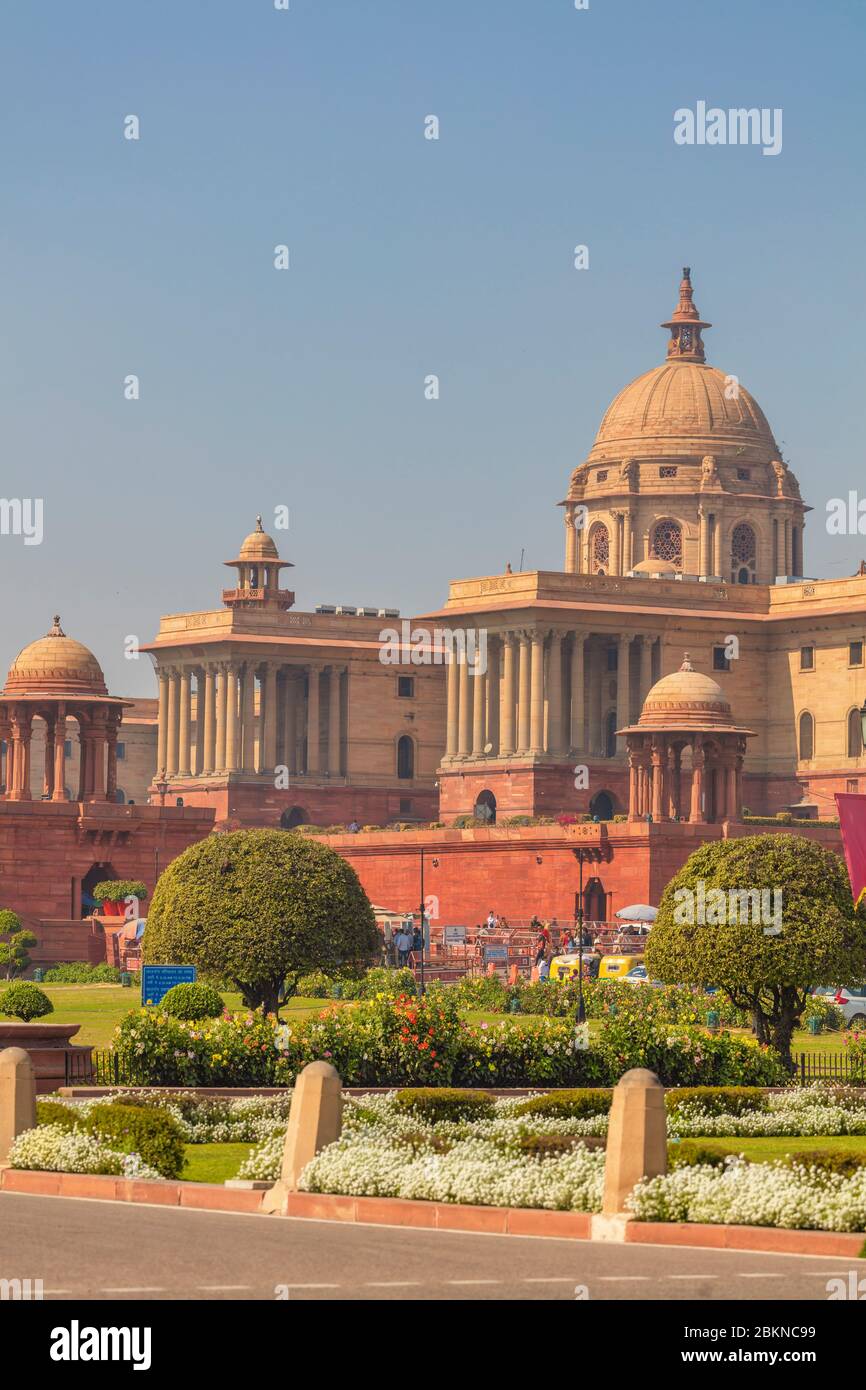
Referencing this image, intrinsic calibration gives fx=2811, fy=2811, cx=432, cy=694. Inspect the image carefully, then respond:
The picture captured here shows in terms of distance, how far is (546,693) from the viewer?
11538 cm

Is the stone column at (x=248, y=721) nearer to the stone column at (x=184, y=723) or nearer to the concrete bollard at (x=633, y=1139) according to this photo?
the stone column at (x=184, y=723)

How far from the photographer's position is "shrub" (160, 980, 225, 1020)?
1816 inches

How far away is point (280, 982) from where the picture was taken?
Result: 53.5 meters

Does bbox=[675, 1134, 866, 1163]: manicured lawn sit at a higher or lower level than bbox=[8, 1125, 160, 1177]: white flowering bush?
lower

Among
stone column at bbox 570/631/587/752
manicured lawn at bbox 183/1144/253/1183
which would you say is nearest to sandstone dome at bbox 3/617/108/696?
stone column at bbox 570/631/587/752

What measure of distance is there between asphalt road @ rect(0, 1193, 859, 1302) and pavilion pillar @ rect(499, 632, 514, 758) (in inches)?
3611

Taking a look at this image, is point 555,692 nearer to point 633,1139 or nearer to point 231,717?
point 231,717

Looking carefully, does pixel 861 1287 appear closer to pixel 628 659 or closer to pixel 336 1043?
pixel 336 1043

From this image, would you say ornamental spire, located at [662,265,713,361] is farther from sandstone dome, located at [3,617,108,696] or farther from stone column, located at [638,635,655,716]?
sandstone dome, located at [3,617,108,696]

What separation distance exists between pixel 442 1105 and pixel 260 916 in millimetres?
20045

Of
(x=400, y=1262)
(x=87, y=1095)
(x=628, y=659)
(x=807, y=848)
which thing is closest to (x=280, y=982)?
(x=807, y=848)

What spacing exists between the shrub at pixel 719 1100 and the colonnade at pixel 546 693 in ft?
254

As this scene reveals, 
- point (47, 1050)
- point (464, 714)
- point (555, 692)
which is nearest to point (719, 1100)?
point (47, 1050)

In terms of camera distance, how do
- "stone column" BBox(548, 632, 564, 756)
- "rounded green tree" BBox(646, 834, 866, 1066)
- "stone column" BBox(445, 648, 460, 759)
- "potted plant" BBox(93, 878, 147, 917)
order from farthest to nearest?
"stone column" BBox(445, 648, 460, 759), "stone column" BBox(548, 632, 564, 756), "potted plant" BBox(93, 878, 147, 917), "rounded green tree" BBox(646, 834, 866, 1066)
